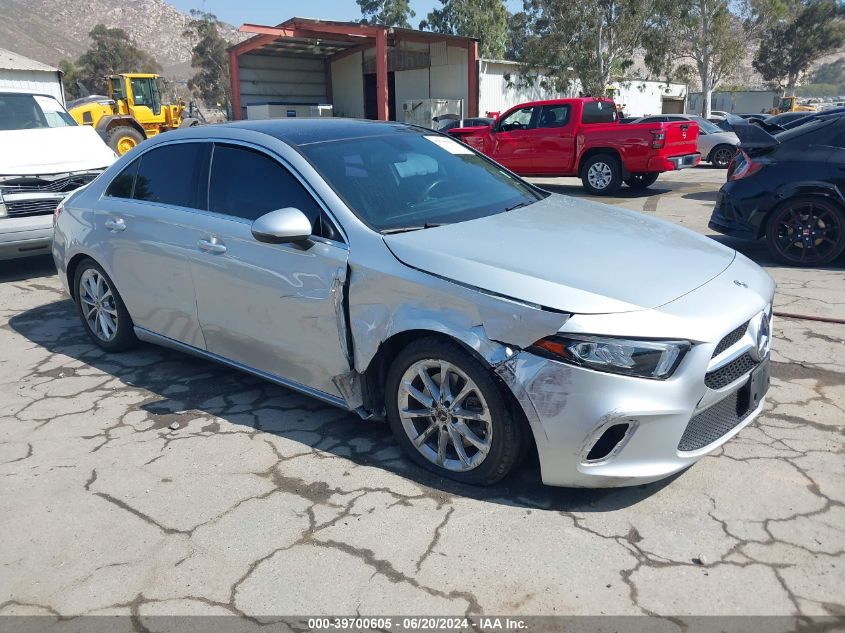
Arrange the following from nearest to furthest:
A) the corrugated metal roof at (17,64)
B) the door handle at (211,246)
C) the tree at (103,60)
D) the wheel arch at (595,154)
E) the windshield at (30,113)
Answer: the door handle at (211,246), the windshield at (30,113), the wheel arch at (595,154), the corrugated metal roof at (17,64), the tree at (103,60)

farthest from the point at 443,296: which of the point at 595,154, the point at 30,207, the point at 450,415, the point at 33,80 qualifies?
the point at 33,80

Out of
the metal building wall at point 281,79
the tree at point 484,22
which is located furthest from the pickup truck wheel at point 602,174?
the tree at point 484,22

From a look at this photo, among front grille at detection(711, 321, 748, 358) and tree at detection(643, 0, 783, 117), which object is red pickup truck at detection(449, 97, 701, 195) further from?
tree at detection(643, 0, 783, 117)

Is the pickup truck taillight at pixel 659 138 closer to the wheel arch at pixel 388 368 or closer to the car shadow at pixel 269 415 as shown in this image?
the car shadow at pixel 269 415

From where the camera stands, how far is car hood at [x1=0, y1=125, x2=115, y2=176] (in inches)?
285

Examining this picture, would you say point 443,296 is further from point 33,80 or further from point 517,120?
point 33,80

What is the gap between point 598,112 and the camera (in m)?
13.2

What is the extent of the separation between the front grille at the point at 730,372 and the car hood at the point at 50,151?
701cm

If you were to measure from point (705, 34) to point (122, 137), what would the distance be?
110 ft

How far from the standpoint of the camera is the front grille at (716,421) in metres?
2.81

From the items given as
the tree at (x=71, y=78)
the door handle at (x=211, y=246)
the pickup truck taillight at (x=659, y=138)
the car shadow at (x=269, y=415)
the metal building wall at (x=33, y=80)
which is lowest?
the car shadow at (x=269, y=415)

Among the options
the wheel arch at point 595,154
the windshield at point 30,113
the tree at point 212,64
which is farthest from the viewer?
the tree at point 212,64

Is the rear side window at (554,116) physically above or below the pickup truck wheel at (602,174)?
above

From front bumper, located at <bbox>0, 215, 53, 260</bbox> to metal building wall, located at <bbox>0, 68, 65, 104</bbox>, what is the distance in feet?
73.0
